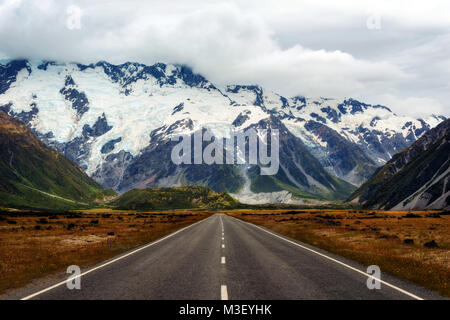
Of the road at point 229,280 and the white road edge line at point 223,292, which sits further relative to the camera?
the road at point 229,280

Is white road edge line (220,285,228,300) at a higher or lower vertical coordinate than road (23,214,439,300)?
higher

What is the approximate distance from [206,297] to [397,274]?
31.6 feet

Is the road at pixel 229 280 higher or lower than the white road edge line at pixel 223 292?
lower

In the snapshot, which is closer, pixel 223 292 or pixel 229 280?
pixel 223 292

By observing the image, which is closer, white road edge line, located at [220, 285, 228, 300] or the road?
white road edge line, located at [220, 285, 228, 300]

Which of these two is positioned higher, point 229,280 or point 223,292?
point 223,292
